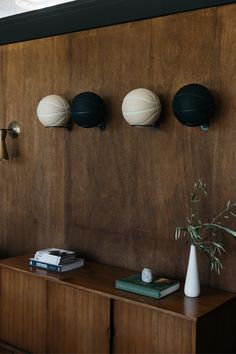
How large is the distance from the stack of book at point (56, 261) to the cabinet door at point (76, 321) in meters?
0.14

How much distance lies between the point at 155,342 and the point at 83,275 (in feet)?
2.15

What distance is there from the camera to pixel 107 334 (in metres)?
2.52

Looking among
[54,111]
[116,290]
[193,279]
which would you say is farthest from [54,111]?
[193,279]

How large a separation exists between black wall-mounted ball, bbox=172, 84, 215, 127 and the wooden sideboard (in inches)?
36.8

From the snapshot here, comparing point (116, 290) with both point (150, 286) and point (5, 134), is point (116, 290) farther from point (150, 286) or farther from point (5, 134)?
point (5, 134)

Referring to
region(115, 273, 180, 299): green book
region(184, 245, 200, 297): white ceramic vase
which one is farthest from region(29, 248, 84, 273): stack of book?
region(184, 245, 200, 297): white ceramic vase

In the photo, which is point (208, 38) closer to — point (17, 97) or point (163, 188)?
point (163, 188)

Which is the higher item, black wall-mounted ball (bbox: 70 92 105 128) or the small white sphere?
black wall-mounted ball (bbox: 70 92 105 128)

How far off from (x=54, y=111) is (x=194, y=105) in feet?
3.40

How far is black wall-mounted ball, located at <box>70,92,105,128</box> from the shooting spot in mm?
2857

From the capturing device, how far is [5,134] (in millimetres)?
3580

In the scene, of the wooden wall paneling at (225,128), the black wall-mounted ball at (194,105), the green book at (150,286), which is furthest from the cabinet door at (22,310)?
the black wall-mounted ball at (194,105)

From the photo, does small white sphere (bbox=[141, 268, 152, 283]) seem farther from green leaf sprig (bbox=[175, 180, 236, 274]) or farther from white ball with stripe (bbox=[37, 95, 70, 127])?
white ball with stripe (bbox=[37, 95, 70, 127])

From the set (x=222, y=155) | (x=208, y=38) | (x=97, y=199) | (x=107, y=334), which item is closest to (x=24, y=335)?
(x=107, y=334)
